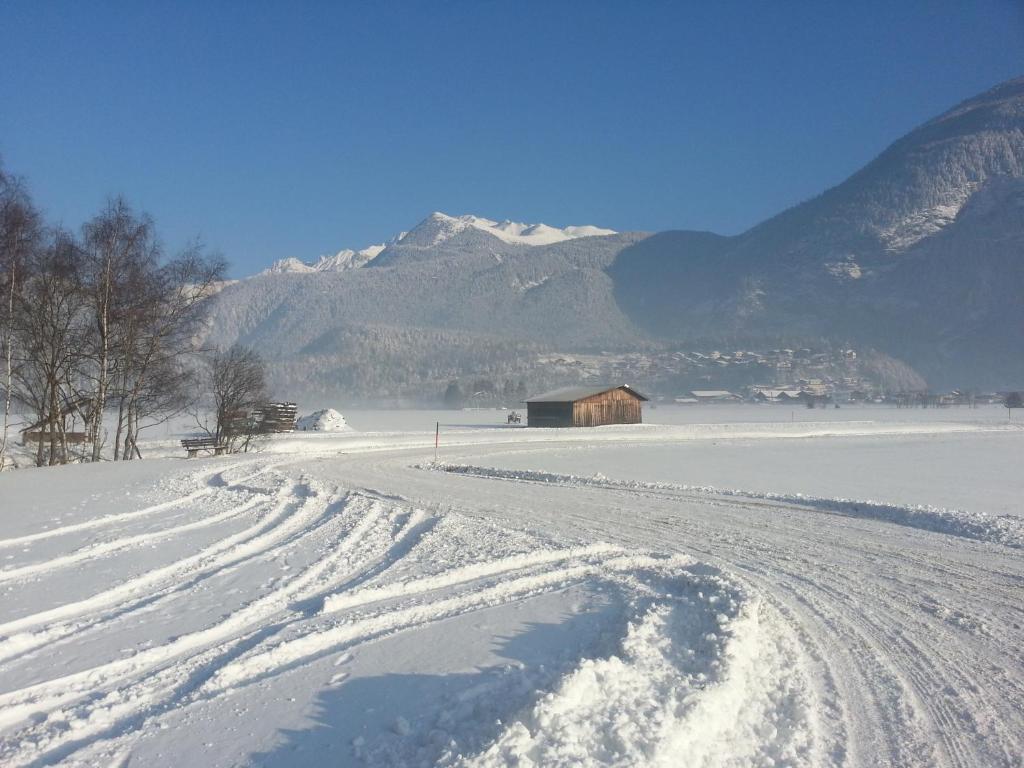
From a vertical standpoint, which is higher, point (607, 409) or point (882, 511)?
point (607, 409)

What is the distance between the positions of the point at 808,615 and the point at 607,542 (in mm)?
4146

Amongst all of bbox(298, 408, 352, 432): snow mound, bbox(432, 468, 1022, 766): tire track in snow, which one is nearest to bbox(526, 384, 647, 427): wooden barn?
bbox(298, 408, 352, 432): snow mound

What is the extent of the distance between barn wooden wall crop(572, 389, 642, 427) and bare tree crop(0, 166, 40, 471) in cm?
4720

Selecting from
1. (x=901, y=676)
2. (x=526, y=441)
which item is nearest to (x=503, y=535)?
(x=901, y=676)

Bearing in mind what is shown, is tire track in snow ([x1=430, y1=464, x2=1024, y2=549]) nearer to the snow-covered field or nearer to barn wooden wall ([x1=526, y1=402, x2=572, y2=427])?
the snow-covered field

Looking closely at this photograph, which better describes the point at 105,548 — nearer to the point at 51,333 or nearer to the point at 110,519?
the point at 110,519

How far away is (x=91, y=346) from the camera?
950 inches

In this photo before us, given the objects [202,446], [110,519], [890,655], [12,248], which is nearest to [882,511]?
[890,655]

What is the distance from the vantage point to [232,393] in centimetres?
3183

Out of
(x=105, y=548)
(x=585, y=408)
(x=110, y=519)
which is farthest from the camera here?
(x=585, y=408)

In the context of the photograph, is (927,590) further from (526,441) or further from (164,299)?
(526,441)

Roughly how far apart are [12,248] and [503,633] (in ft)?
65.9

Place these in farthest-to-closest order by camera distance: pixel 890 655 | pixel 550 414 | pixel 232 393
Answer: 1. pixel 550 414
2. pixel 232 393
3. pixel 890 655

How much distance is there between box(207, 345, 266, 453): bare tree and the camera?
104 ft
